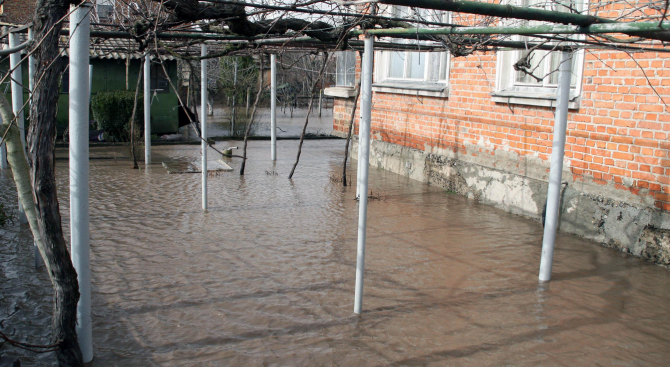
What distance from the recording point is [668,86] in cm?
594

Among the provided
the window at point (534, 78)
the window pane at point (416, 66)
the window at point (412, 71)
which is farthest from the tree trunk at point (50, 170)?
the window pane at point (416, 66)

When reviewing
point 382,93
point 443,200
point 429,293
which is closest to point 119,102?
point 382,93

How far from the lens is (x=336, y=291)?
503cm

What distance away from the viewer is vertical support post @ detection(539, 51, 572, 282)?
5.12 meters

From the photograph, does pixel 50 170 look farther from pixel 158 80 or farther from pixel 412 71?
pixel 158 80

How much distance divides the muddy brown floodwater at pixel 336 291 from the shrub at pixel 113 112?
24.2 ft

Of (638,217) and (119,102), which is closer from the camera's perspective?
(638,217)

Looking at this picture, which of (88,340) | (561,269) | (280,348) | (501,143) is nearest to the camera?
(88,340)

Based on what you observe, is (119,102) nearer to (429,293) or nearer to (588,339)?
(429,293)

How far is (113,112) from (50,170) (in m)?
13.2

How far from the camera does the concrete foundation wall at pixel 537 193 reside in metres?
6.10

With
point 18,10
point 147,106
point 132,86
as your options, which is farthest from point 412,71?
point 18,10

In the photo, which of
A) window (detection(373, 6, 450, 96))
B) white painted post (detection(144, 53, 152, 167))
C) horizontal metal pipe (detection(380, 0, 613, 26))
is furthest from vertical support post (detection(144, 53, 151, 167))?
horizontal metal pipe (detection(380, 0, 613, 26))

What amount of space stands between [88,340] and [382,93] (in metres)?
9.10
